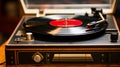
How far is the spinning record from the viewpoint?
1360 mm

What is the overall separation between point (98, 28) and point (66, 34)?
7.5 inches

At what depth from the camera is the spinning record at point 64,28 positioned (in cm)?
136

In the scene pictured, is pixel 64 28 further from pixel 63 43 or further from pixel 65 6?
pixel 65 6

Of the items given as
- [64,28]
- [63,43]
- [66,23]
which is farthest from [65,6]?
[63,43]

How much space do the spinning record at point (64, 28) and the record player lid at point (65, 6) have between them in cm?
29

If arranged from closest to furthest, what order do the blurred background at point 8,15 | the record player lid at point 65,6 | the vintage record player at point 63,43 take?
the vintage record player at point 63,43 < the record player lid at point 65,6 < the blurred background at point 8,15

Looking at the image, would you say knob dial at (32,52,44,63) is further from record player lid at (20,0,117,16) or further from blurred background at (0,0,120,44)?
blurred background at (0,0,120,44)

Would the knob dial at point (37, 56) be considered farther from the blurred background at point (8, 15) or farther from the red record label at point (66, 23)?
the blurred background at point (8, 15)

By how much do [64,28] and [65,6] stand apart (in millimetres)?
544

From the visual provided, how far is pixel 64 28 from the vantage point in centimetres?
146

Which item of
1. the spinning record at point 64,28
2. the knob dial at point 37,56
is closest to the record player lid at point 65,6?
the spinning record at point 64,28

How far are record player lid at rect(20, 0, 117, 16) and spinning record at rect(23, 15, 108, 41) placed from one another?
0.29 m

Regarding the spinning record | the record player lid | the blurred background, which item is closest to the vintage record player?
the spinning record

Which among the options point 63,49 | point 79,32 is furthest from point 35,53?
point 79,32
